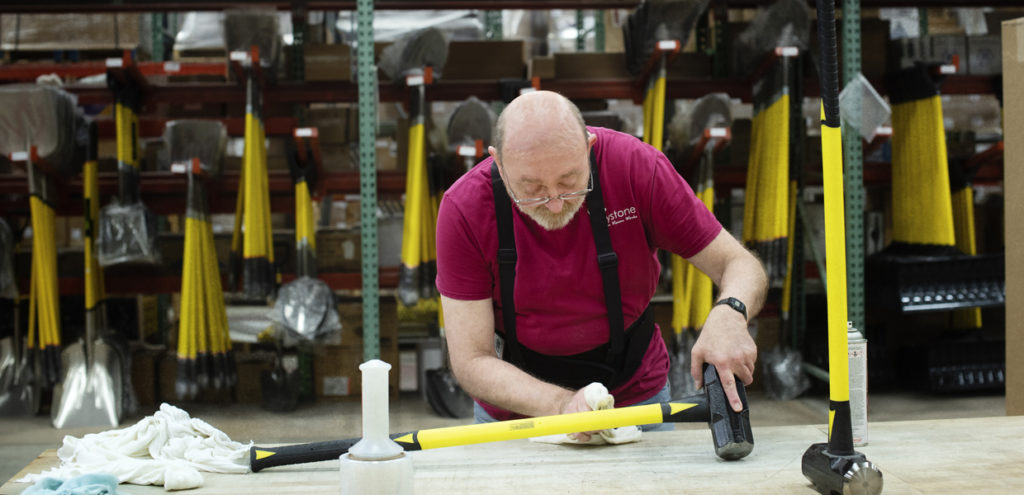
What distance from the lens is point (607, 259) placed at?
5.57ft

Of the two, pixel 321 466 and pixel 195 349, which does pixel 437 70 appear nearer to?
pixel 195 349

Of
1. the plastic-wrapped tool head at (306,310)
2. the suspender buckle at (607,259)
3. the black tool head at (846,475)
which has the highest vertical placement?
the suspender buckle at (607,259)

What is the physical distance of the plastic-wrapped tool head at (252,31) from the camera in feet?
13.5

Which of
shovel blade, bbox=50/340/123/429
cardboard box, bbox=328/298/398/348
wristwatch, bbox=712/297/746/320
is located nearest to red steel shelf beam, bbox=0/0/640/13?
cardboard box, bbox=328/298/398/348

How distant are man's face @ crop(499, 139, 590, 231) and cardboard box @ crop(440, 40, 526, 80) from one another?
3077 millimetres

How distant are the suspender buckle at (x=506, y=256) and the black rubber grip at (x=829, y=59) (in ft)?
2.58

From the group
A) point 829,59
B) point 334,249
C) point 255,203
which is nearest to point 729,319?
point 829,59

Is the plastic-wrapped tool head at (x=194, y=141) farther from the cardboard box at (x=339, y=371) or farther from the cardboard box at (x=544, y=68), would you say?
the cardboard box at (x=544, y=68)

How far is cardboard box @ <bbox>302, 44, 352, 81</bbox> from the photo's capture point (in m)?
4.55

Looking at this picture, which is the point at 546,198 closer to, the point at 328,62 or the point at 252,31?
the point at 252,31

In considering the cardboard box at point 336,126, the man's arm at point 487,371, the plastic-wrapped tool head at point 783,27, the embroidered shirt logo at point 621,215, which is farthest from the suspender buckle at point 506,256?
the cardboard box at point 336,126

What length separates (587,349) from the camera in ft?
5.98

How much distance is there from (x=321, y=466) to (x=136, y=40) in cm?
457

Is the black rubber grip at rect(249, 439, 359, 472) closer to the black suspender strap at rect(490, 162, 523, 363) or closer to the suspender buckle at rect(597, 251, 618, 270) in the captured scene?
the black suspender strap at rect(490, 162, 523, 363)
